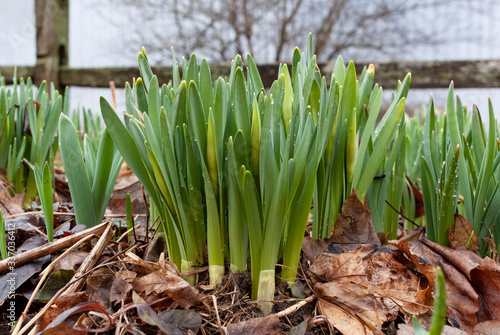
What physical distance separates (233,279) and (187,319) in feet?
0.40

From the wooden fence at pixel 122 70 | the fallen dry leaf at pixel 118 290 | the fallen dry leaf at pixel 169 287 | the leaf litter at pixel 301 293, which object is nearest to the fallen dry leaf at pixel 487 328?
the leaf litter at pixel 301 293

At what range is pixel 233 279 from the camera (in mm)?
717

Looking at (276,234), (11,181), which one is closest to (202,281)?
(276,234)

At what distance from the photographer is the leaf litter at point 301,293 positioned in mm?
631

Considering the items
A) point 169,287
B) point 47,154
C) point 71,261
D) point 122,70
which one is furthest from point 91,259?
point 122,70

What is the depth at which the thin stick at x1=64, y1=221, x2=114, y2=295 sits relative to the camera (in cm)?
70

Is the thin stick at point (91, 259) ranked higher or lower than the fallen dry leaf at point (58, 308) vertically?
higher

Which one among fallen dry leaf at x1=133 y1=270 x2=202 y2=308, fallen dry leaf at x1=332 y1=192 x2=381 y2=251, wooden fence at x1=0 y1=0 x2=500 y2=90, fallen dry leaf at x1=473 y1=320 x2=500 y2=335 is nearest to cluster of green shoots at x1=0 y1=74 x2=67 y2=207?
fallen dry leaf at x1=133 y1=270 x2=202 y2=308

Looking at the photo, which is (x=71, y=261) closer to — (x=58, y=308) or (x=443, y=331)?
(x=58, y=308)

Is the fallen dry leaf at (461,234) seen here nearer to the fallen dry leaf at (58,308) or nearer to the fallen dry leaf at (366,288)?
the fallen dry leaf at (366,288)

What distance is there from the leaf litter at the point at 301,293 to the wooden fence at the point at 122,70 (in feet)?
8.02

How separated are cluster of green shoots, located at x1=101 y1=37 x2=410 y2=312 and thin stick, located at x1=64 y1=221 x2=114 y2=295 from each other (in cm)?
13

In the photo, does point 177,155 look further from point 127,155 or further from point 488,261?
point 488,261

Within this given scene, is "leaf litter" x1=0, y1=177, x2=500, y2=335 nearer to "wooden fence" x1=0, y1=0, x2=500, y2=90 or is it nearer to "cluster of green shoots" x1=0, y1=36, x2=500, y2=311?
"cluster of green shoots" x1=0, y1=36, x2=500, y2=311
